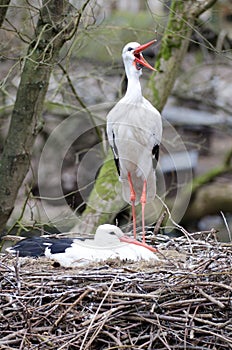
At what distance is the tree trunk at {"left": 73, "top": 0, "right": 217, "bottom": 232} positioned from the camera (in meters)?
7.19

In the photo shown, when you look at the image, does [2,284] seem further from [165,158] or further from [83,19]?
[165,158]

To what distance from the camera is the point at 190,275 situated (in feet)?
14.8

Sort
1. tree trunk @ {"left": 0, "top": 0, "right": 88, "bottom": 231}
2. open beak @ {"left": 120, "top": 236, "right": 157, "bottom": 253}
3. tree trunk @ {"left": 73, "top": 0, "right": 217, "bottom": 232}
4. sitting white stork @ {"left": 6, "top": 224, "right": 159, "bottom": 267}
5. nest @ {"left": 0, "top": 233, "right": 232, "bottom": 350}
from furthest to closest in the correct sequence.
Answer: tree trunk @ {"left": 73, "top": 0, "right": 217, "bottom": 232} → tree trunk @ {"left": 0, "top": 0, "right": 88, "bottom": 231} → open beak @ {"left": 120, "top": 236, "right": 157, "bottom": 253} → sitting white stork @ {"left": 6, "top": 224, "right": 159, "bottom": 267} → nest @ {"left": 0, "top": 233, "right": 232, "bottom": 350}

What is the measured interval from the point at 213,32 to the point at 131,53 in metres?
3.65

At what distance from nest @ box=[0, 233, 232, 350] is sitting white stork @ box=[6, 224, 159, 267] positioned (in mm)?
518

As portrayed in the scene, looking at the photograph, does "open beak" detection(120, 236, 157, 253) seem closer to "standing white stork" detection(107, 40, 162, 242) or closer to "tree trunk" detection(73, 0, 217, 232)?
"standing white stork" detection(107, 40, 162, 242)

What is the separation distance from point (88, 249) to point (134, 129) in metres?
1.16

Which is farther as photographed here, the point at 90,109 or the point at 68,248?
the point at 90,109

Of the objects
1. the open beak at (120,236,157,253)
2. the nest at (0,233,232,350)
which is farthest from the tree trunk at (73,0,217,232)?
the nest at (0,233,232,350)

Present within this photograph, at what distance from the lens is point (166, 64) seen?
303 inches

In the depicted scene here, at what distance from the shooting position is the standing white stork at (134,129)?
6.00m

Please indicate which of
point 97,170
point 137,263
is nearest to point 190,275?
point 137,263

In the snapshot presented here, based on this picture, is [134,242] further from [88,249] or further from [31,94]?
[31,94]

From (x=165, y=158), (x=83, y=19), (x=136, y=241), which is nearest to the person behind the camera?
(x=136, y=241)
